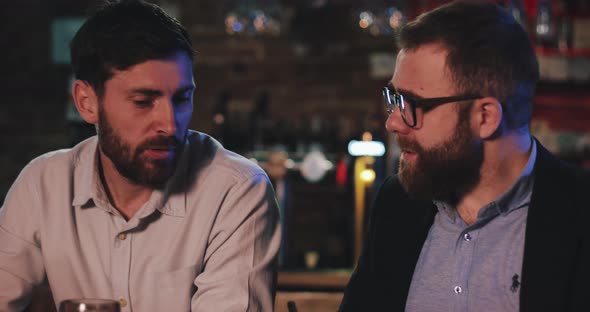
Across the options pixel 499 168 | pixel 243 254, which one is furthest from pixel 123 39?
pixel 499 168

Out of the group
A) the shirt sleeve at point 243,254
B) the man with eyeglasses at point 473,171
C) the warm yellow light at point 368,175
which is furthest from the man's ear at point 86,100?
the warm yellow light at point 368,175

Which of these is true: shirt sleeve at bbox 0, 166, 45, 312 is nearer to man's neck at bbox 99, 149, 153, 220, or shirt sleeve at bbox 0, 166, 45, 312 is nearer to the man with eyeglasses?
man's neck at bbox 99, 149, 153, 220

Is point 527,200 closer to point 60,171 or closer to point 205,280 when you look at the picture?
point 205,280

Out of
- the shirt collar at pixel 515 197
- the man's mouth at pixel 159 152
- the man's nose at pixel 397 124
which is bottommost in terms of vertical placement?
the shirt collar at pixel 515 197

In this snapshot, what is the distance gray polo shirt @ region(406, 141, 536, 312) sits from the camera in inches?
76.3

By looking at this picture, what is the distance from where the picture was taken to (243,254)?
6.97ft

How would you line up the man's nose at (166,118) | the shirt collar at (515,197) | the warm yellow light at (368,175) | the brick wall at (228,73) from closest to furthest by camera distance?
the shirt collar at (515,197), the man's nose at (166,118), the warm yellow light at (368,175), the brick wall at (228,73)

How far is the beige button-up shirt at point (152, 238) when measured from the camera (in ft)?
7.00

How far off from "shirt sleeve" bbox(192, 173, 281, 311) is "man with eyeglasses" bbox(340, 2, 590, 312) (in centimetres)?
29

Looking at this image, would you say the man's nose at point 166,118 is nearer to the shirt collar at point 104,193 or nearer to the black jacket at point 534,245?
the shirt collar at point 104,193

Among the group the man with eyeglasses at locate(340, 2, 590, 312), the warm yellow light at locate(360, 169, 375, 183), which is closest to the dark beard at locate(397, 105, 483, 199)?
the man with eyeglasses at locate(340, 2, 590, 312)

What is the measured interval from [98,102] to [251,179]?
1.48 feet

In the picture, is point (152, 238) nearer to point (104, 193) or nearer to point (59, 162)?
point (104, 193)

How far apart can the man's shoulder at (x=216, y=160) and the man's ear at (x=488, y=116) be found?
2.00 ft
